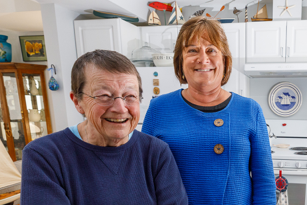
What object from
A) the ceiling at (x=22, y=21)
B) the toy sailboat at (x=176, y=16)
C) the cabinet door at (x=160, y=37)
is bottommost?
the cabinet door at (x=160, y=37)

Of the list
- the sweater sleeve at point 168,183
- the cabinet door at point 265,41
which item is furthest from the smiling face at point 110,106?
the cabinet door at point 265,41

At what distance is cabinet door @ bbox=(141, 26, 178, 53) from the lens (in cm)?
251

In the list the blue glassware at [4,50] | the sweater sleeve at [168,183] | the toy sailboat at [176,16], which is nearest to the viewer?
the sweater sleeve at [168,183]

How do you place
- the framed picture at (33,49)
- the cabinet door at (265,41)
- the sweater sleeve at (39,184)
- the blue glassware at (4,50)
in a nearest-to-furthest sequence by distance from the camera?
the sweater sleeve at (39,184) → the cabinet door at (265,41) → the blue glassware at (4,50) → the framed picture at (33,49)

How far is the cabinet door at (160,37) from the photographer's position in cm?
251

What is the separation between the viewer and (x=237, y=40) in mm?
2383

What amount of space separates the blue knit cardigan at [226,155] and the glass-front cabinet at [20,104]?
3136mm

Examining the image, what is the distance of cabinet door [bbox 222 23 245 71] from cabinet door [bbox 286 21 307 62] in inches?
17.7

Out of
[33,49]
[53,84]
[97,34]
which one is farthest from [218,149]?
[33,49]

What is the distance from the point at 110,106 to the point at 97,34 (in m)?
1.82

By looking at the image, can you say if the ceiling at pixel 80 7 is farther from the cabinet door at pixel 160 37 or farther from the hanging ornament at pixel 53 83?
the hanging ornament at pixel 53 83

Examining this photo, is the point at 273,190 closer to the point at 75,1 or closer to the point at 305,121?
the point at 75,1

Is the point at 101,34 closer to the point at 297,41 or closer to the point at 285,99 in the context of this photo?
the point at 297,41

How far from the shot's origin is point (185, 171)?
797mm
